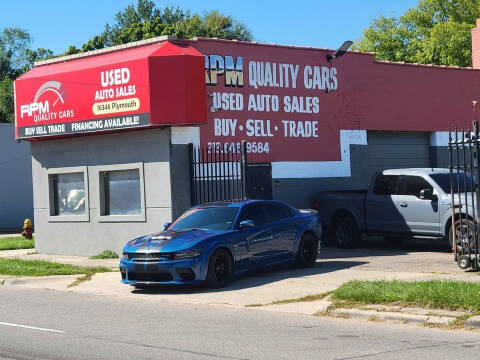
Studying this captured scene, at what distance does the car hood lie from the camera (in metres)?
14.8

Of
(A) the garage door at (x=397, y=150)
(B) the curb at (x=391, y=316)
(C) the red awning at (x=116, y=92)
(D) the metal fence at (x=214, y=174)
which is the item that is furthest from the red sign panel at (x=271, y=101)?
(B) the curb at (x=391, y=316)

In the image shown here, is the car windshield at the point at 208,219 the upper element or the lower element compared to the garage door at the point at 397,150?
lower

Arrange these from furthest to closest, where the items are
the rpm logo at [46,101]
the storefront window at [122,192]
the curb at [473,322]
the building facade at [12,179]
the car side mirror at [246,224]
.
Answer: the building facade at [12,179]
the rpm logo at [46,101]
the storefront window at [122,192]
the car side mirror at [246,224]
the curb at [473,322]

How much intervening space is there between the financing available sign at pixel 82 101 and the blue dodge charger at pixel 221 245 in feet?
15.5

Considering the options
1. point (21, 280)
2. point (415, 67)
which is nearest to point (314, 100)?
point (415, 67)

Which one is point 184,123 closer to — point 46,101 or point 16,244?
point 46,101

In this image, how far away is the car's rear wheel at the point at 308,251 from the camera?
1723 cm

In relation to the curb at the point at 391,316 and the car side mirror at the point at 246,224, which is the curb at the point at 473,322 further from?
the car side mirror at the point at 246,224

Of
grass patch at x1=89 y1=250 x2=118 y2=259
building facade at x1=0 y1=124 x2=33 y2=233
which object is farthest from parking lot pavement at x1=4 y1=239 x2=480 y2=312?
building facade at x1=0 y1=124 x2=33 y2=233

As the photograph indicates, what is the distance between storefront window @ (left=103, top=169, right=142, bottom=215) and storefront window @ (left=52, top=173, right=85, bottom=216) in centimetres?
104

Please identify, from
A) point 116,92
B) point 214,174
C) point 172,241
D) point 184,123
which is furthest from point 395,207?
point 116,92

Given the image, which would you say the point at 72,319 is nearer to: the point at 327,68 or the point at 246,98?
the point at 246,98

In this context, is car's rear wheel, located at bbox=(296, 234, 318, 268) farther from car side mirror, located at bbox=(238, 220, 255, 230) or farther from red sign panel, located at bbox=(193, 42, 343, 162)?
red sign panel, located at bbox=(193, 42, 343, 162)

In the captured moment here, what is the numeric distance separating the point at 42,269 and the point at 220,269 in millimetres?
5486
